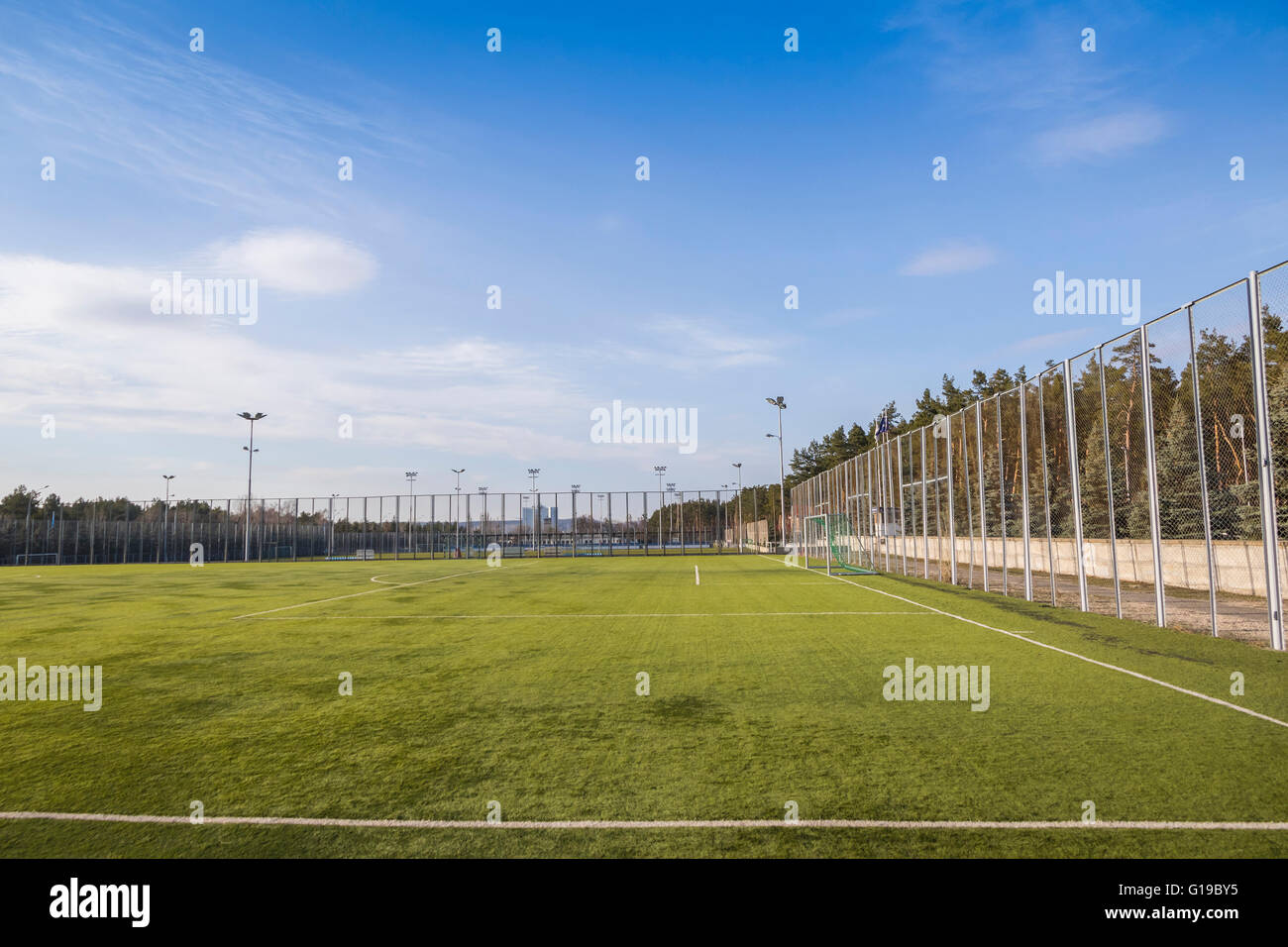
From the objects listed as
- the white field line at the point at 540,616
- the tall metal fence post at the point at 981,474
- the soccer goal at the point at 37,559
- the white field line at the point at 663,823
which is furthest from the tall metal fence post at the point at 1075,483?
the soccer goal at the point at 37,559

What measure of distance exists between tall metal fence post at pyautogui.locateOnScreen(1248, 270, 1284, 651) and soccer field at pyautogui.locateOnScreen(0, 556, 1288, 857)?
0.64m

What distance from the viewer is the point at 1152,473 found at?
471 inches

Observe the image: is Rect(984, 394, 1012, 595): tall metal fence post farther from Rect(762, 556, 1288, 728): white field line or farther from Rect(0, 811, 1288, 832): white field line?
Rect(0, 811, 1288, 832): white field line

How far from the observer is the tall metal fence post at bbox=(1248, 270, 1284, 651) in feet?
31.2

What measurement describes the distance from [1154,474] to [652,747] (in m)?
10.4

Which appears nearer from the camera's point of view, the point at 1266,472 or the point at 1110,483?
the point at 1266,472

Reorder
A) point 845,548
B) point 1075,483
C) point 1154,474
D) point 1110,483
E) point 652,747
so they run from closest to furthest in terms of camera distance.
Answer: point 652,747 < point 1154,474 < point 1110,483 < point 1075,483 < point 845,548

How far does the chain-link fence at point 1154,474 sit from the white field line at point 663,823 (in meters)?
7.45

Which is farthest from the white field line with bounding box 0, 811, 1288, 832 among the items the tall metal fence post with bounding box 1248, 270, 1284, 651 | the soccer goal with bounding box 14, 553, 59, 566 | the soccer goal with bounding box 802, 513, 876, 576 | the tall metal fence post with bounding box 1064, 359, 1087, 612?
the soccer goal with bounding box 14, 553, 59, 566

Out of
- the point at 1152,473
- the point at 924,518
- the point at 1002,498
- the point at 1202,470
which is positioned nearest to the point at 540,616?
the point at 1152,473

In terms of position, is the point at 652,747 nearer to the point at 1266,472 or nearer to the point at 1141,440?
the point at 1266,472

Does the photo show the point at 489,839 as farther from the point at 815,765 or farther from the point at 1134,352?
the point at 1134,352

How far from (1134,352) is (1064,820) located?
444 inches

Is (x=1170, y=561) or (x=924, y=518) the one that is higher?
(x=924, y=518)
